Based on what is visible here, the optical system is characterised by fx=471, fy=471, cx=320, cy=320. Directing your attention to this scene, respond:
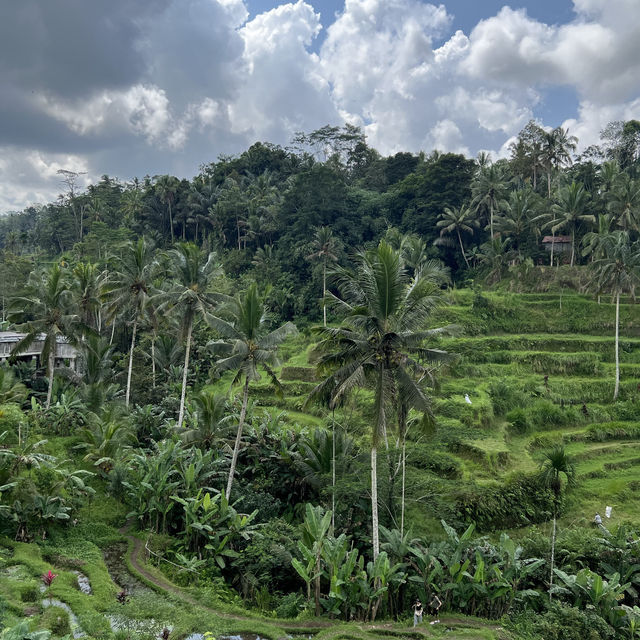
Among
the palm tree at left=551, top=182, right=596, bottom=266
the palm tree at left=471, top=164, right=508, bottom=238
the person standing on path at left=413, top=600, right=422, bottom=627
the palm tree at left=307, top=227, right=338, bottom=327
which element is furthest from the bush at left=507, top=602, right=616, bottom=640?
the palm tree at left=471, top=164, right=508, bottom=238

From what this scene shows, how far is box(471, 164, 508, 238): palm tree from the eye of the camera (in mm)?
44250

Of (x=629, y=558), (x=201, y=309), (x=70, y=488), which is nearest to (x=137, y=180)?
(x=201, y=309)

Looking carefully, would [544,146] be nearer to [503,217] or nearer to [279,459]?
[503,217]

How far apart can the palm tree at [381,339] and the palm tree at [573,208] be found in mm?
31976

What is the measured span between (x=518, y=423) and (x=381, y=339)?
15241mm

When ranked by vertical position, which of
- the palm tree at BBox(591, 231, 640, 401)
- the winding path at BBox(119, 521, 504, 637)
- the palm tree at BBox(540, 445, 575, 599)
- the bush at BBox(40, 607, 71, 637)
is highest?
the palm tree at BBox(591, 231, 640, 401)

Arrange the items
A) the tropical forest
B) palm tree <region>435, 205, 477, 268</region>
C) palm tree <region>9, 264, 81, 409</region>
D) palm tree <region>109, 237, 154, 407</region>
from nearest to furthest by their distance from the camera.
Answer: the tropical forest
palm tree <region>9, 264, 81, 409</region>
palm tree <region>109, 237, 154, 407</region>
palm tree <region>435, 205, 477, 268</region>

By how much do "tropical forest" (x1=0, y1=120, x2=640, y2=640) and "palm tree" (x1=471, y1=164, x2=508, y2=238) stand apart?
3.10 meters

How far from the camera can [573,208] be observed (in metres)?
38.6

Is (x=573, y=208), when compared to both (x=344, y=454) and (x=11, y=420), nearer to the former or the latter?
(x=344, y=454)

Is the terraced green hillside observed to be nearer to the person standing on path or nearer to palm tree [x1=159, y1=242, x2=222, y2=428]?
the person standing on path

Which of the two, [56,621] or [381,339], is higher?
[381,339]

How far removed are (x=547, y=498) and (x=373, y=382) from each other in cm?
1044

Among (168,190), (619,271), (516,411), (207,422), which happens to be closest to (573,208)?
(619,271)
